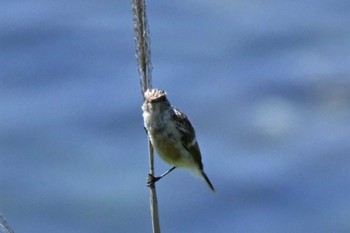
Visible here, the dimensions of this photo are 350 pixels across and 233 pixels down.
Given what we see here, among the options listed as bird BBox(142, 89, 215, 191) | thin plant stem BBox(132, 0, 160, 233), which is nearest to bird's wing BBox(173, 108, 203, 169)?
bird BBox(142, 89, 215, 191)

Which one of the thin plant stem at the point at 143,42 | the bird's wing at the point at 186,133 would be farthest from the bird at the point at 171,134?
the thin plant stem at the point at 143,42

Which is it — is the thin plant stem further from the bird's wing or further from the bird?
the bird's wing

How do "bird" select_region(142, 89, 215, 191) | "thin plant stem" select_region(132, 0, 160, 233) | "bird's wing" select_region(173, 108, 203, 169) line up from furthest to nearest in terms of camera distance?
"bird's wing" select_region(173, 108, 203, 169)
"bird" select_region(142, 89, 215, 191)
"thin plant stem" select_region(132, 0, 160, 233)

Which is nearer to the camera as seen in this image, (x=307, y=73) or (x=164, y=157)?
(x=164, y=157)

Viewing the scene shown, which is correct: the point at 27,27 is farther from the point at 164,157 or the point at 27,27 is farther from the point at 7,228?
the point at 7,228

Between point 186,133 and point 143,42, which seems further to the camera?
point 186,133

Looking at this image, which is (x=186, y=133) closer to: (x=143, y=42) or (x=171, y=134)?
(x=171, y=134)

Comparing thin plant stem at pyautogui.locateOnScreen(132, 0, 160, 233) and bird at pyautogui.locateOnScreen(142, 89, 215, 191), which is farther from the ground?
bird at pyautogui.locateOnScreen(142, 89, 215, 191)

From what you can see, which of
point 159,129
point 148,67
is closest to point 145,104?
point 159,129

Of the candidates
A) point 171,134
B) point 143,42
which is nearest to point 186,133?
point 171,134
